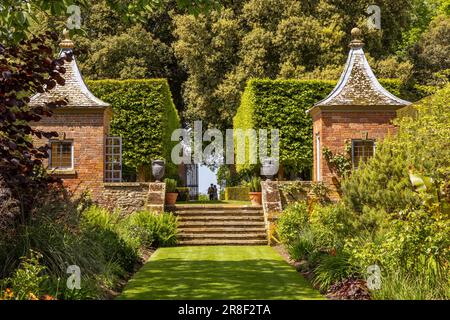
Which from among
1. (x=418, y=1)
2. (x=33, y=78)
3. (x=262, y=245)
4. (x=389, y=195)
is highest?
(x=418, y=1)

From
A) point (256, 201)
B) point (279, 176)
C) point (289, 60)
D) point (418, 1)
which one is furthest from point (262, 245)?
point (418, 1)

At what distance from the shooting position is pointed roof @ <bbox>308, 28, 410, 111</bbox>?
20031 millimetres

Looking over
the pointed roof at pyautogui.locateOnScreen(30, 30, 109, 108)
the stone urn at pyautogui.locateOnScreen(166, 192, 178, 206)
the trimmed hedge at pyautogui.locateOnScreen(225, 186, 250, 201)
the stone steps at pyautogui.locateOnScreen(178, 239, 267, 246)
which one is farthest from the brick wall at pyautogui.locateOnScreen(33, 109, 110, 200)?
the trimmed hedge at pyautogui.locateOnScreen(225, 186, 250, 201)

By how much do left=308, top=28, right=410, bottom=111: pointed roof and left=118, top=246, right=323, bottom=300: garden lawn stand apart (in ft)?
22.1

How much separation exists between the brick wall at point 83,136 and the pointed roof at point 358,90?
719 cm

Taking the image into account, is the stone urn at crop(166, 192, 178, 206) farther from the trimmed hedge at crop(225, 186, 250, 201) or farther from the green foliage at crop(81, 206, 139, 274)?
the trimmed hedge at crop(225, 186, 250, 201)

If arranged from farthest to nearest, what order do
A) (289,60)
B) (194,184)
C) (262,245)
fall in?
(194,184) → (289,60) → (262,245)

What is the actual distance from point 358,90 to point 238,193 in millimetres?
10150

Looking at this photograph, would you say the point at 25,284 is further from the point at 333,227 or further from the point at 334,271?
the point at 333,227

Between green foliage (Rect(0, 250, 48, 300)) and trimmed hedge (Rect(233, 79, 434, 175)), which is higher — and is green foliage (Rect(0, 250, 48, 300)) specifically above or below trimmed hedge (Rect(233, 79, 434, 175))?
below

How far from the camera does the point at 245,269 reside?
12289 millimetres

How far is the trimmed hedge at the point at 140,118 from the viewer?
83.1 ft
